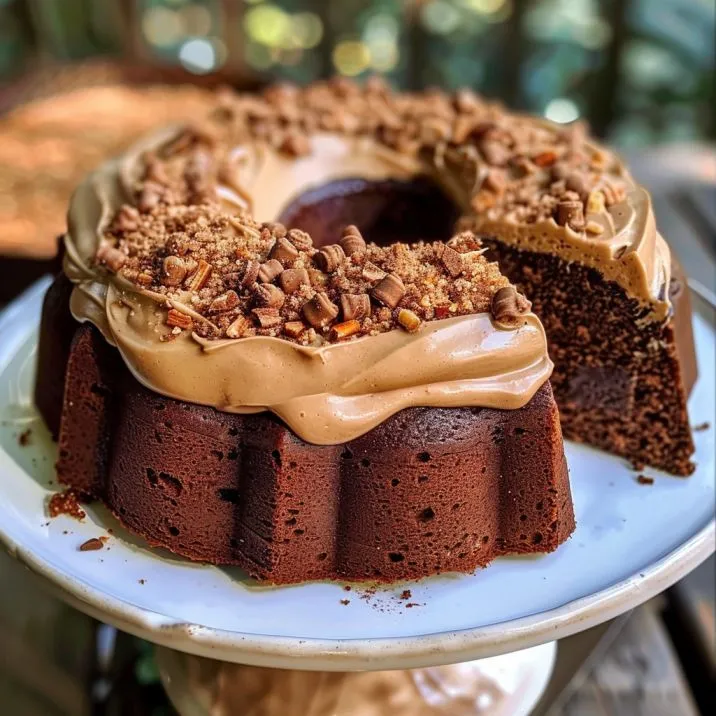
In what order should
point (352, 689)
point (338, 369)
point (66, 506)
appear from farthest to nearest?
point (352, 689) → point (66, 506) → point (338, 369)

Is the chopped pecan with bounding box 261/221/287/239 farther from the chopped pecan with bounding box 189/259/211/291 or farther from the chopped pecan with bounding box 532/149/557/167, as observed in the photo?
the chopped pecan with bounding box 532/149/557/167

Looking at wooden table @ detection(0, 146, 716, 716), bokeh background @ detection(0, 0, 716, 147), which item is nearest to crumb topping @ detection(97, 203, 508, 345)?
wooden table @ detection(0, 146, 716, 716)

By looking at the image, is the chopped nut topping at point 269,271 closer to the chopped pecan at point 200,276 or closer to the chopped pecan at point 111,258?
the chopped pecan at point 200,276

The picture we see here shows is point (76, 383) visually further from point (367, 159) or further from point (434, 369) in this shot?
point (367, 159)

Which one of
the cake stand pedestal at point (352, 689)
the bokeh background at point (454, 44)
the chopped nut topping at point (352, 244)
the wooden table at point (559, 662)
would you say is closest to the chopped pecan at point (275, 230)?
the chopped nut topping at point (352, 244)

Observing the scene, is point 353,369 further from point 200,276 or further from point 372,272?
point 200,276

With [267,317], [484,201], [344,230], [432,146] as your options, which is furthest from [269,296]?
[432,146]
